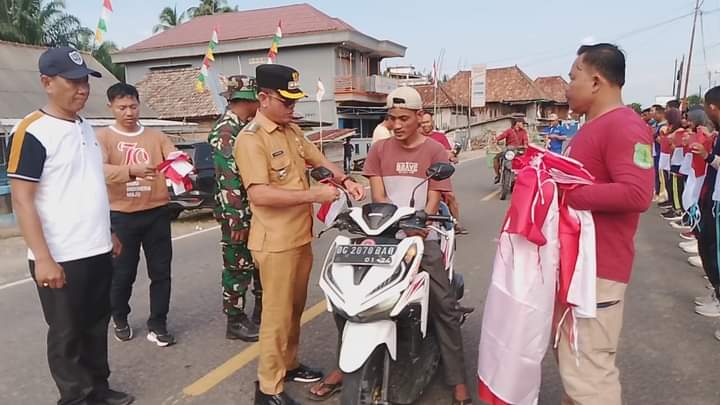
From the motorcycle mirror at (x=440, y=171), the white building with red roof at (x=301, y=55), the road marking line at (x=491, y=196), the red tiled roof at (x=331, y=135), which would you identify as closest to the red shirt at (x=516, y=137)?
the road marking line at (x=491, y=196)

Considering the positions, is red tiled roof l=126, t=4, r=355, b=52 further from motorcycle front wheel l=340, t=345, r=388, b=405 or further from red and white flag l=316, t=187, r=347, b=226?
motorcycle front wheel l=340, t=345, r=388, b=405

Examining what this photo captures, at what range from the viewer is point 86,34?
3131 centimetres

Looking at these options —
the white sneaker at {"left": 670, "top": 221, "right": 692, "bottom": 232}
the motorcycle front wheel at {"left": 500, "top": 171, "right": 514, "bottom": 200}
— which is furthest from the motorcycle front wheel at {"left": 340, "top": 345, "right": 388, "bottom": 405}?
the motorcycle front wheel at {"left": 500, "top": 171, "right": 514, "bottom": 200}

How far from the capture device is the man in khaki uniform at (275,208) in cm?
294

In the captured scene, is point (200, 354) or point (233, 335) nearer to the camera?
point (200, 354)

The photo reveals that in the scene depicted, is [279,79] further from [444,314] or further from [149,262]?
[149,262]

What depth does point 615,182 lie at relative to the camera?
2.22 meters

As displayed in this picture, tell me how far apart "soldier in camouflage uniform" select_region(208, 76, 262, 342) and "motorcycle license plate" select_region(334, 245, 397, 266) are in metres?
1.62

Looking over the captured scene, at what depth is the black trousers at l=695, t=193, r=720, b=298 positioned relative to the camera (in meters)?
4.65

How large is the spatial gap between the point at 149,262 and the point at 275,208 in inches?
70.2

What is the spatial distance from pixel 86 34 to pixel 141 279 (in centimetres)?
3023

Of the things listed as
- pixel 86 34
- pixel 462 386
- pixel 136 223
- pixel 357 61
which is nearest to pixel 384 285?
pixel 462 386

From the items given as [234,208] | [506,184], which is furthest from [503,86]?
[234,208]

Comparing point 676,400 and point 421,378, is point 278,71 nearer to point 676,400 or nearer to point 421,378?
point 421,378
